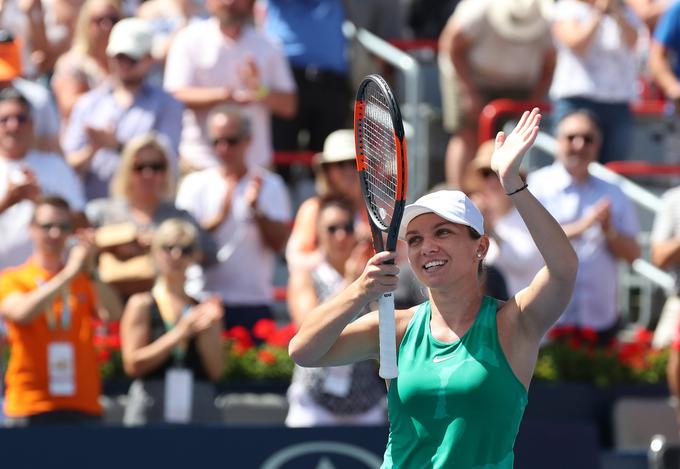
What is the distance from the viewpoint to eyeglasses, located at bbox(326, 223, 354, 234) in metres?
8.08

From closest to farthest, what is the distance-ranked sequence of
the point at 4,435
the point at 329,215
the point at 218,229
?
the point at 4,435, the point at 329,215, the point at 218,229

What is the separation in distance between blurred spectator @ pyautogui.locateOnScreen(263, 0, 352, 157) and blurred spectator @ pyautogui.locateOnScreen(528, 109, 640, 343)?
184 cm

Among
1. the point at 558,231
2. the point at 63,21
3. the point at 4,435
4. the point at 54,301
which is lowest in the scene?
the point at 4,435

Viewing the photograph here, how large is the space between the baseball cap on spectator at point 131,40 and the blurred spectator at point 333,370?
65.0 inches

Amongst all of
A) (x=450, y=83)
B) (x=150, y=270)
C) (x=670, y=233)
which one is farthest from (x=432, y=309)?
(x=450, y=83)

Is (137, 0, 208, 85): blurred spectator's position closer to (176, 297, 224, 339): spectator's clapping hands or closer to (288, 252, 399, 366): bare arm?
(176, 297, 224, 339): spectator's clapping hands

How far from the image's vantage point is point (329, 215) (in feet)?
26.6

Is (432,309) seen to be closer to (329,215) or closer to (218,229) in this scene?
(329,215)

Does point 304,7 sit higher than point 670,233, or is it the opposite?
point 304,7

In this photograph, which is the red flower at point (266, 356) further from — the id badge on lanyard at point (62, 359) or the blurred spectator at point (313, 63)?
the blurred spectator at point (313, 63)

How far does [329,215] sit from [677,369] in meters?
2.18

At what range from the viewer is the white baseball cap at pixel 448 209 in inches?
173

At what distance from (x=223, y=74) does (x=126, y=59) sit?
0.73 meters

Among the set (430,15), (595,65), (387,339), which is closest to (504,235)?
(595,65)
